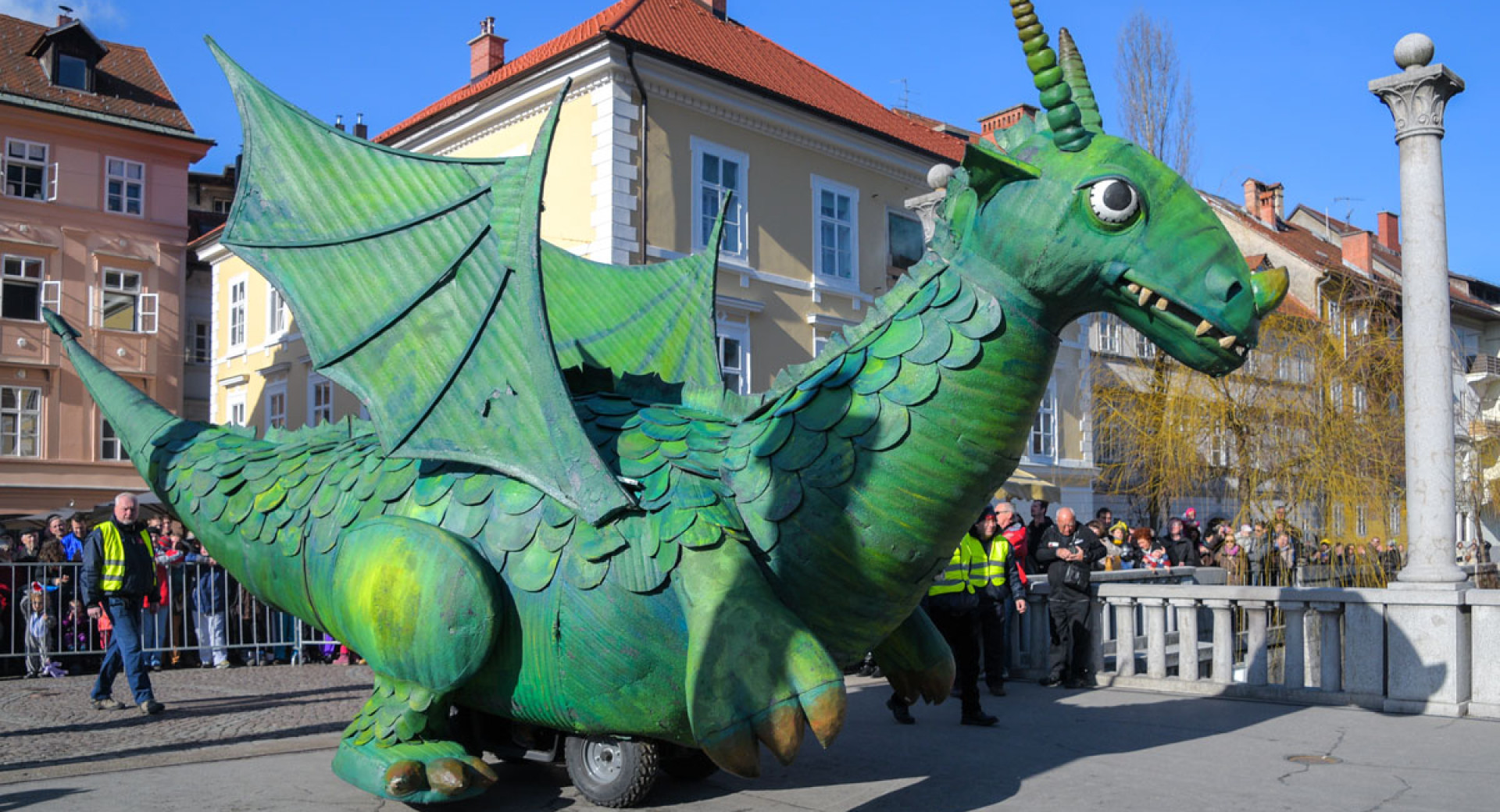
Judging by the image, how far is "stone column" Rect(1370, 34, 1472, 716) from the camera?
24.3ft

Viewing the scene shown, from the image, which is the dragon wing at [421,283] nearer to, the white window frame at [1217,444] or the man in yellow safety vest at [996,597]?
the man in yellow safety vest at [996,597]

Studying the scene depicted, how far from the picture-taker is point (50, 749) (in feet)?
21.4

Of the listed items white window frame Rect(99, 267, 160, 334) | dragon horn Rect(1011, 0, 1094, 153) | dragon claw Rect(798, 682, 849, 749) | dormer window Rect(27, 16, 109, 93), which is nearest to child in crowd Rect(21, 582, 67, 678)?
dragon claw Rect(798, 682, 849, 749)

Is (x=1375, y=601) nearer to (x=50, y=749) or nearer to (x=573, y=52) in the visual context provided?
(x=50, y=749)

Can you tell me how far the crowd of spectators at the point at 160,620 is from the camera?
10.7 metres

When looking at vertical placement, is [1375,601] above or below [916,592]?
below

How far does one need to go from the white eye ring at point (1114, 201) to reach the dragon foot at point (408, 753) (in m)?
2.70

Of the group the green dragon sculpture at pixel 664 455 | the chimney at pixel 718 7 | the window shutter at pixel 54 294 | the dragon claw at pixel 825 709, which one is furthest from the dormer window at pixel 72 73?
the dragon claw at pixel 825 709

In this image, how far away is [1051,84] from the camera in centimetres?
365

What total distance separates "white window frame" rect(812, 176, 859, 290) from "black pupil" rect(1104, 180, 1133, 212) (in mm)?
15620

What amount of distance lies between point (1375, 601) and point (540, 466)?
20.2 feet

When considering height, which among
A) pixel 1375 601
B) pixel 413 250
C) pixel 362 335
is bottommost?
pixel 1375 601

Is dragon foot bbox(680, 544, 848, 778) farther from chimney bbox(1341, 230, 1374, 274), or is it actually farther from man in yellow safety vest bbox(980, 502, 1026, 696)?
chimney bbox(1341, 230, 1374, 274)

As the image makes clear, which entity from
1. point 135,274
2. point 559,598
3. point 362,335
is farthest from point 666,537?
point 135,274
